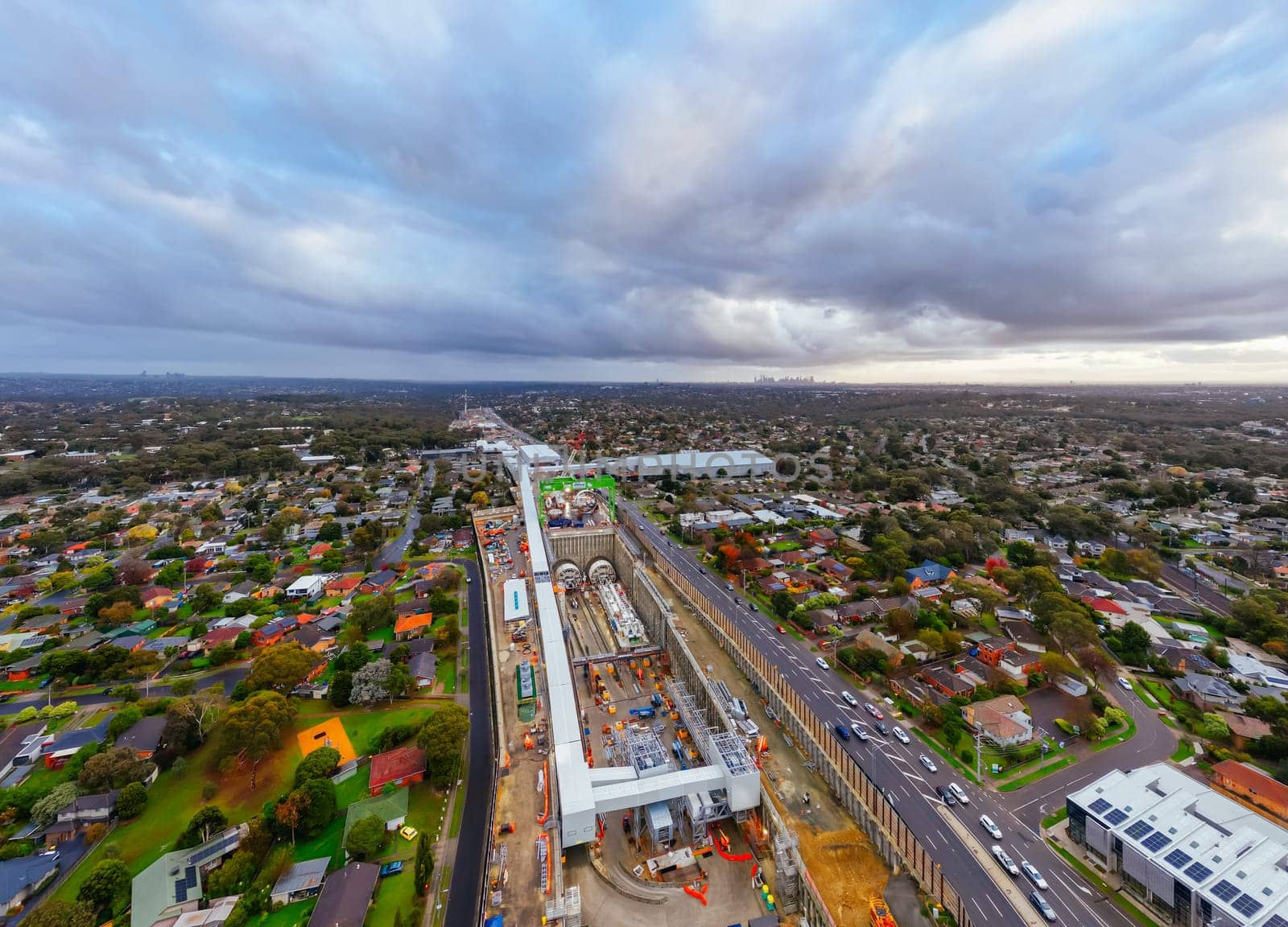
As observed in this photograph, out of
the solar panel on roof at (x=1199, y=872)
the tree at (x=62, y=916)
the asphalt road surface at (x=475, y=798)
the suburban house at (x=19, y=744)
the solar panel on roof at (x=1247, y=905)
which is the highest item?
the solar panel on roof at (x=1247, y=905)

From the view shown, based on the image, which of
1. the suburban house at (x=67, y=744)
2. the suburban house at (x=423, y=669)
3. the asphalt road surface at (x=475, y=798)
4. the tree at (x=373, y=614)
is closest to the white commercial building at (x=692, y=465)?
the tree at (x=373, y=614)

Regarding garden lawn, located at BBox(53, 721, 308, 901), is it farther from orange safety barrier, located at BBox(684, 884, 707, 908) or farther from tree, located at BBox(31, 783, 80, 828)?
orange safety barrier, located at BBox(684, 884, 707, 908)

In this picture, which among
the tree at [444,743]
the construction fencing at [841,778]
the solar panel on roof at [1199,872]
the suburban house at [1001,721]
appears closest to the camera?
the solar panel on roof at [1199,872]

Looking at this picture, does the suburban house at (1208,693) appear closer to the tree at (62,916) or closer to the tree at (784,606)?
the tree at (784,606)

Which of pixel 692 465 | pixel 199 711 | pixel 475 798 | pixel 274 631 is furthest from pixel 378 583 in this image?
pixel 692 465

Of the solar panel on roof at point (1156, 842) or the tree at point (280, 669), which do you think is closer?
the solar panel on roof at point (1156, 842)

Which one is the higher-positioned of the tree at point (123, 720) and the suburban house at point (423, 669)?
the tree at point (123, 720)

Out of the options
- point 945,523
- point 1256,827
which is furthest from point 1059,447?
point 1256,827

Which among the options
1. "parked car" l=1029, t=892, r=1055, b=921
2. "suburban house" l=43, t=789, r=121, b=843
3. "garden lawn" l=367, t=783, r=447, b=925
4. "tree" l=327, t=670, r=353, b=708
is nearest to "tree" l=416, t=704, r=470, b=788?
"garden lawn" l=367, t=783, r=447, b=925
